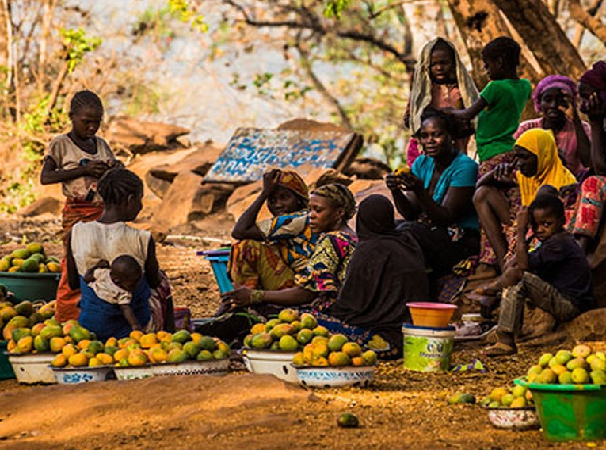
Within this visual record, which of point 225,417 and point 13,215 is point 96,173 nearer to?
point 225,417

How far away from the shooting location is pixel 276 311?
6844 millimetres

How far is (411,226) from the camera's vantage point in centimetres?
716

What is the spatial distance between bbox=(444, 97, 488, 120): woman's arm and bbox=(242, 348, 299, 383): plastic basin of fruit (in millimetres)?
2685

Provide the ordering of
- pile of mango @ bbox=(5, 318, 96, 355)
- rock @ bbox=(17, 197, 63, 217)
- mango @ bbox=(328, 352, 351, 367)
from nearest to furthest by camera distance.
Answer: mango @ bbox=(328, 352, 351, 367) < pile of mango @ bbox=(5, 318, 96, 355) < rock @ bbox=(17, 197, 63, 217)

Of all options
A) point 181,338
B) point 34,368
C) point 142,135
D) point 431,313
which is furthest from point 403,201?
point 142,135

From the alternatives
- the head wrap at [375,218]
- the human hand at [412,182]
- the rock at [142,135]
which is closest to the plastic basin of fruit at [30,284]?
the head wrap at [375,218]

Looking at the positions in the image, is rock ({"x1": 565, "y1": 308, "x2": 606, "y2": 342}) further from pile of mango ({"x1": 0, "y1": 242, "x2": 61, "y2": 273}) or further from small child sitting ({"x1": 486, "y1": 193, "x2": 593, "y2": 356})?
pile of mango ({"x1": 0, "y1": 242, "x2": 61, "y2": 273})

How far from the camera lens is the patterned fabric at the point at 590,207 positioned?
6754 mm

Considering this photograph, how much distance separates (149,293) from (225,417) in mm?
1720

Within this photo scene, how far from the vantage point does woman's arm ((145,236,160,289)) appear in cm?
604

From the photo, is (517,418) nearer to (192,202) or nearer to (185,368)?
(185,368)

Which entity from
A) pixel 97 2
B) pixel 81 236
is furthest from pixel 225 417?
pixel 97 2

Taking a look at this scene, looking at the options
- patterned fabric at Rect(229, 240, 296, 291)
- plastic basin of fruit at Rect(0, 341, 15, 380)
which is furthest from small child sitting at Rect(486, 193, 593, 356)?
plastic basin of fruit at Rect(0, 341, 15, 380)

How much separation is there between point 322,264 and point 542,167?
1.59m
